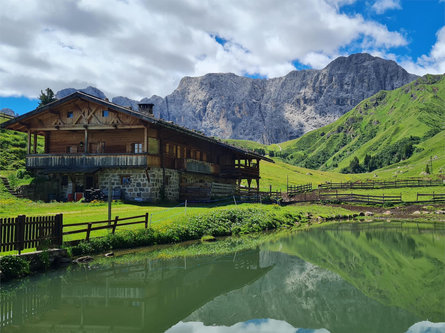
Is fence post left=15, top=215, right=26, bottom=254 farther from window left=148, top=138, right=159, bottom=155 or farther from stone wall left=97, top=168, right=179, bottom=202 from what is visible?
window left=148, top=138, right=159, bottom=155

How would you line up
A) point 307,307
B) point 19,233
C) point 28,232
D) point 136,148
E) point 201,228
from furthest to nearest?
1. point 136,148
2. point 201,228
3. point 28,232
4. point 19,233
5. point 307,307

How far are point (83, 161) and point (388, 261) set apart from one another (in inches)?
1175

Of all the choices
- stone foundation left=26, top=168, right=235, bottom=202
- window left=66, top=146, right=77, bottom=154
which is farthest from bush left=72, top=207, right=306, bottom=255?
window left=66, top=146, right=77, bottom=154

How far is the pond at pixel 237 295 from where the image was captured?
407 inches

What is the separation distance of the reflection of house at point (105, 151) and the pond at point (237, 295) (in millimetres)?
18643

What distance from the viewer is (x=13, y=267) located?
13.9 metres

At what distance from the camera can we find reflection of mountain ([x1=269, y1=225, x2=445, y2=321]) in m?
12.8

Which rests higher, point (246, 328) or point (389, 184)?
point (389, 184)

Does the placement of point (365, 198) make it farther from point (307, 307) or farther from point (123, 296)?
point (123, 296)

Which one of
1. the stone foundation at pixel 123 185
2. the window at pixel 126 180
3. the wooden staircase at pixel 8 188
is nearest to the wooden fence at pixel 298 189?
the stone foundation at pixel 123 185

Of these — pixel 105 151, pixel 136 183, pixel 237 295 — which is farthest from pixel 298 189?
pixel 237 295

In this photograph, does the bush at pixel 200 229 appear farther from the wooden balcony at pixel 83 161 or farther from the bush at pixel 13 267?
the wooden balcony at pixel 83 161

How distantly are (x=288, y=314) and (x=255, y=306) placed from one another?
1239 mm

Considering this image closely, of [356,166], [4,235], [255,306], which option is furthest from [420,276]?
[356,166]
